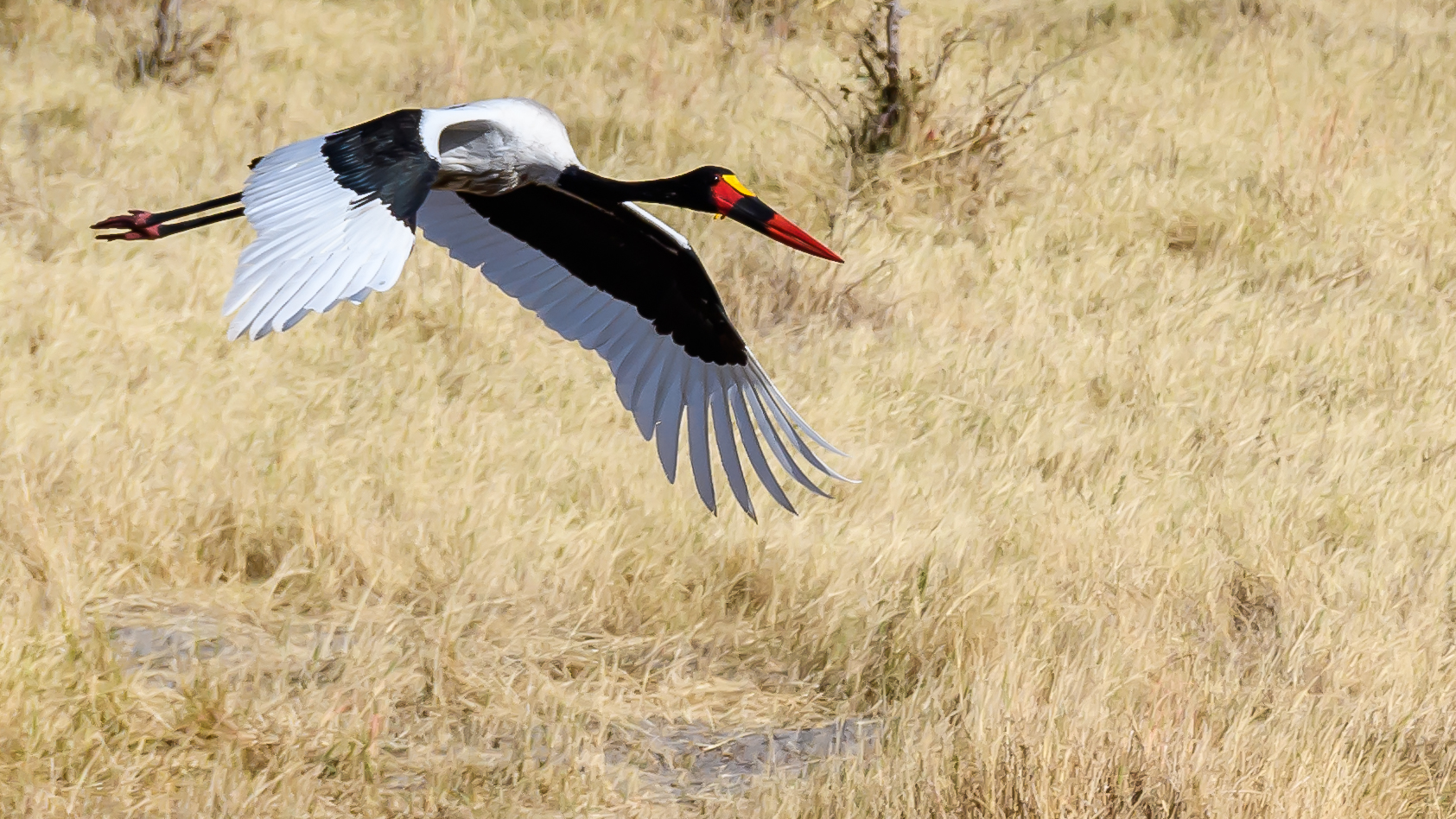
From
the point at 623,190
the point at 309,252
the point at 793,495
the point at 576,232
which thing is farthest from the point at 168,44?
the point at 309,252

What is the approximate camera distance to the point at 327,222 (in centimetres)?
305

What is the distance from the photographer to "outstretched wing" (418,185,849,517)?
4234 mm

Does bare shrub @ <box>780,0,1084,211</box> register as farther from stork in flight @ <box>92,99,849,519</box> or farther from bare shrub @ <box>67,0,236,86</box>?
bare shrub @ <box>67,0,236,86</box>

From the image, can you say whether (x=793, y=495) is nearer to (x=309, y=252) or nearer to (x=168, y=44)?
(x=309, y=252)

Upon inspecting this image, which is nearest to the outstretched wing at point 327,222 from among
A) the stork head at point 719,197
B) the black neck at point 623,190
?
the black neck at point 623,190

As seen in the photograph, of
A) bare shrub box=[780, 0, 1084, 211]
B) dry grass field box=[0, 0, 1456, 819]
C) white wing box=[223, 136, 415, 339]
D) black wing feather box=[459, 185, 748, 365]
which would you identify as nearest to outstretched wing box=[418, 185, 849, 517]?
black wing feather box=[459, 185, 748, 365]

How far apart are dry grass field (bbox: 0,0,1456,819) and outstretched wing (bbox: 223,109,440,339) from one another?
2.87 feet

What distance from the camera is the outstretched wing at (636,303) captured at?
4234mm

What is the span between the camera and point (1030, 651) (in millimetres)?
3768

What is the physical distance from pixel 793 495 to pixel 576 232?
919 millimetres

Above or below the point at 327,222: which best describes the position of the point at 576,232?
below

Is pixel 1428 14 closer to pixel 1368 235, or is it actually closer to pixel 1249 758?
pixel 1368 235

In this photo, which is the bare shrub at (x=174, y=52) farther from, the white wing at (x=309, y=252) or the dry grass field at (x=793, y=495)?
the white wing at (x=309, y=252)

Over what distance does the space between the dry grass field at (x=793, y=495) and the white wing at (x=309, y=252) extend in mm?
870
